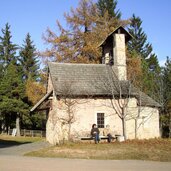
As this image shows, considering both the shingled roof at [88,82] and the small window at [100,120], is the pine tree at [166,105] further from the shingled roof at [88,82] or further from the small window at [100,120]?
the small window at [100,120]

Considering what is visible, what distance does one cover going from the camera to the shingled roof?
81.5 feet

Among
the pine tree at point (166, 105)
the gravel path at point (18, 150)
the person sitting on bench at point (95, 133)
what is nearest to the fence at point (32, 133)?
the pine tree at point (166, 105)

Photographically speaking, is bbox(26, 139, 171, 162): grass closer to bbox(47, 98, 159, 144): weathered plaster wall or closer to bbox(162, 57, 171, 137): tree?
bbox(47, 98, 159, 144): weathered plaster wall

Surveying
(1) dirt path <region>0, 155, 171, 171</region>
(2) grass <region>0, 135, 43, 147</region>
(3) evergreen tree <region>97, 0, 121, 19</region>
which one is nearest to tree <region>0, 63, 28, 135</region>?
(2) grass <region>0, 135, 43, 147</region>

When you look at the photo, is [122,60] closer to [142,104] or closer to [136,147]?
[142,104]

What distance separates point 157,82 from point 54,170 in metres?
29.5

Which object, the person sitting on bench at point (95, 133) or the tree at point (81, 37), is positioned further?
the tree at point (81, 37)

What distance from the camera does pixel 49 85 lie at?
2830 cm

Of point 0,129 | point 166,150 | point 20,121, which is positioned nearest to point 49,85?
point 166,150

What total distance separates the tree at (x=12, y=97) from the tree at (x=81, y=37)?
11620mm

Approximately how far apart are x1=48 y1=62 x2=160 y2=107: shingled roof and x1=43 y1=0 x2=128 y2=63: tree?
8.27 metres

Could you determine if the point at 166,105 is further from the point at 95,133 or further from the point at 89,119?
the point at 95,133

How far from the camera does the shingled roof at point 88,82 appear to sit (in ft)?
81.5

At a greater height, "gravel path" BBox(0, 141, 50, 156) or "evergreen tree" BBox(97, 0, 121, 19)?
"evergreen tree" BBox(97, 0, 121, 19)
